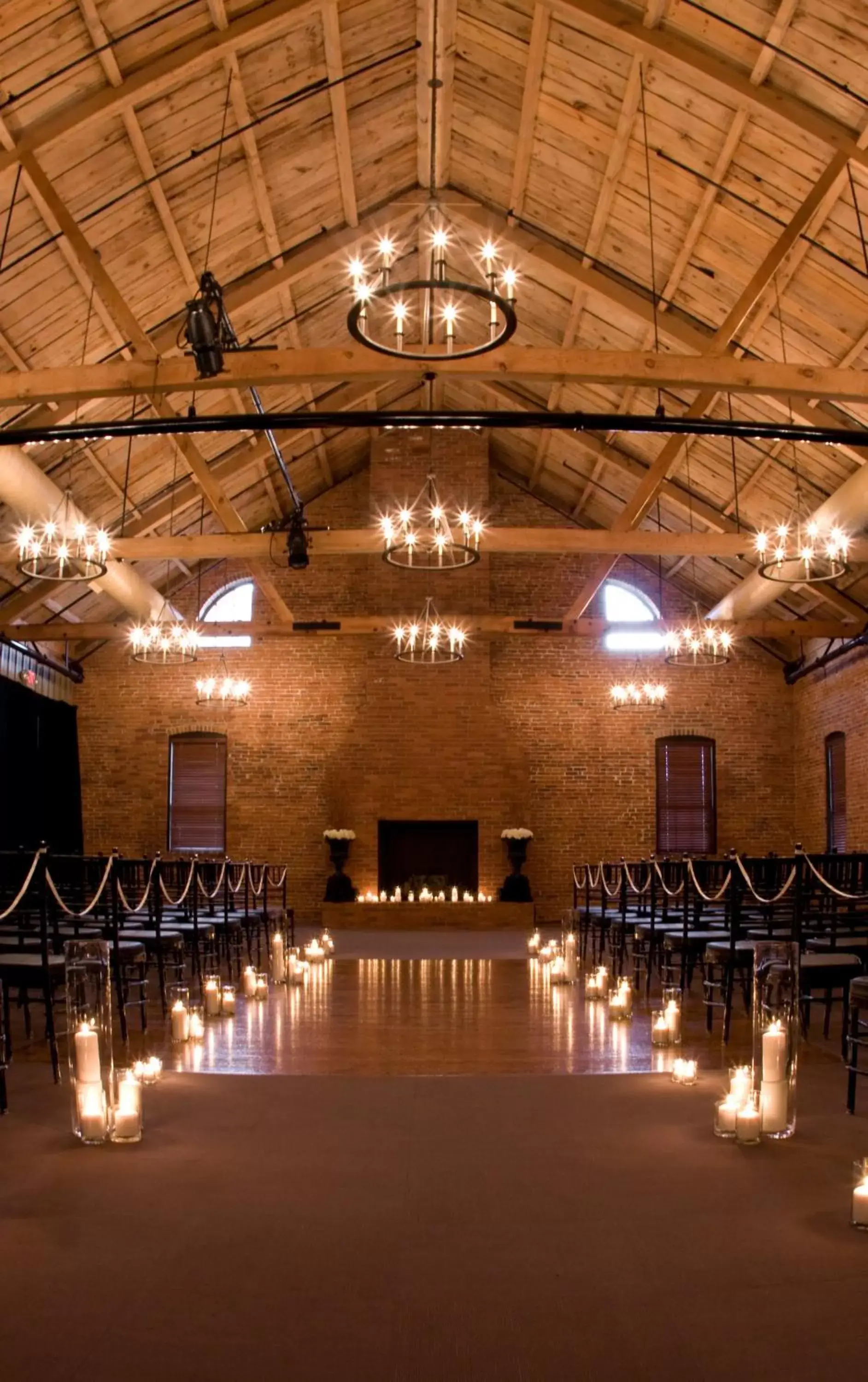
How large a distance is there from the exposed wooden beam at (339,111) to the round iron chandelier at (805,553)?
4.99 m

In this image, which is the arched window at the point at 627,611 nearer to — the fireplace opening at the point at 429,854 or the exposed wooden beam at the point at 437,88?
the fireplace opening at the point at 429,854

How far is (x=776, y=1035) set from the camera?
399 cm

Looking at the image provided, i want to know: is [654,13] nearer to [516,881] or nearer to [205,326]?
[205,326]

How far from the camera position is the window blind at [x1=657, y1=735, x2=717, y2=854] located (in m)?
16.9

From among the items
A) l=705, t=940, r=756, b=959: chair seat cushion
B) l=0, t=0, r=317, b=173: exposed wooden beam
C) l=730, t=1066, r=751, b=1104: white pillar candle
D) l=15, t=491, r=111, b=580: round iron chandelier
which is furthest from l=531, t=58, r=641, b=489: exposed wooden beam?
l=730, t=1066, r=751, b=1104: white pillar candle

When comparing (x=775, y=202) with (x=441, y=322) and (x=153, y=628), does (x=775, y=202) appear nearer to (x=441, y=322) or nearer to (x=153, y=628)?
(x=441, y=322)

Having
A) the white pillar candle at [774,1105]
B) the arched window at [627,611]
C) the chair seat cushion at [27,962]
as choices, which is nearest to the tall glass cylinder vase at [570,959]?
the chair seat cushion at [27,962]

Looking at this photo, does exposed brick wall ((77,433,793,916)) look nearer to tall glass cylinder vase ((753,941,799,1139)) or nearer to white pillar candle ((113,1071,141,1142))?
tall glass cylinder vase ((753,941,799,1139))

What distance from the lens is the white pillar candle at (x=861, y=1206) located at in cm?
305

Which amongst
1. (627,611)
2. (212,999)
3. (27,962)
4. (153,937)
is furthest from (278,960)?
(627,611)

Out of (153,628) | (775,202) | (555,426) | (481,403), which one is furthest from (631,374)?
(481,403)

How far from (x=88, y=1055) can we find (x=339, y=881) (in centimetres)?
1190

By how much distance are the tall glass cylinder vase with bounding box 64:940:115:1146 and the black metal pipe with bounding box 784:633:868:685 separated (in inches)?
461

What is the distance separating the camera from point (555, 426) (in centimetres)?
724
